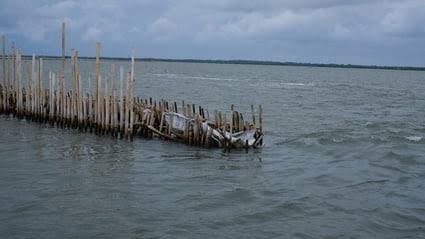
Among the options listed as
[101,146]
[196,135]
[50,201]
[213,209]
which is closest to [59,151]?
[101,146]

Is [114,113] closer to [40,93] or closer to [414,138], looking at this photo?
[40,93]

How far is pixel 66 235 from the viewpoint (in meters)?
9.88

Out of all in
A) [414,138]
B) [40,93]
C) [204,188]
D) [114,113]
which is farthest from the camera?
[414,138]

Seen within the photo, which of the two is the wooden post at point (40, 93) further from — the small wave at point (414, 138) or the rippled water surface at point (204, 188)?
the small wave at point (414, 138)

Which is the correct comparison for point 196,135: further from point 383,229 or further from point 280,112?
point 280,112

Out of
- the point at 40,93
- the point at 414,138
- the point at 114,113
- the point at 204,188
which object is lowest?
the point at 204,188

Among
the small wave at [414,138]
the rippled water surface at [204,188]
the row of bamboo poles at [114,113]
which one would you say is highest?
the row of bamboo poles at [114,113]

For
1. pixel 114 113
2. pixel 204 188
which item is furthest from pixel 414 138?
pixel 204 188

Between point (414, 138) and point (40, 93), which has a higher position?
point (40, 93)

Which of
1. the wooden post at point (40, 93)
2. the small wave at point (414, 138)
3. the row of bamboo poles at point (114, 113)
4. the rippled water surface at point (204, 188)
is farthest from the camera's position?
the small wave at point (414, 138)

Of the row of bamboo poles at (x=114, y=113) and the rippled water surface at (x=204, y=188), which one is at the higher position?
the row of bamboo poles at (x=114, y=113)

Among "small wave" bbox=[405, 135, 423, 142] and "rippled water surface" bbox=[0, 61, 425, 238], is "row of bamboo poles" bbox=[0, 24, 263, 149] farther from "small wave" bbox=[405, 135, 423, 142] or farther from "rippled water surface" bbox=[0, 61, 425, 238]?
"small wave" bbox=[405, 135, 423, 142]

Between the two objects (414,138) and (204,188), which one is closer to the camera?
(204,188)

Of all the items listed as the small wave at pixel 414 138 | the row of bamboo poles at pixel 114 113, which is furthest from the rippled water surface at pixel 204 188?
the small wave at pixel 414 138
